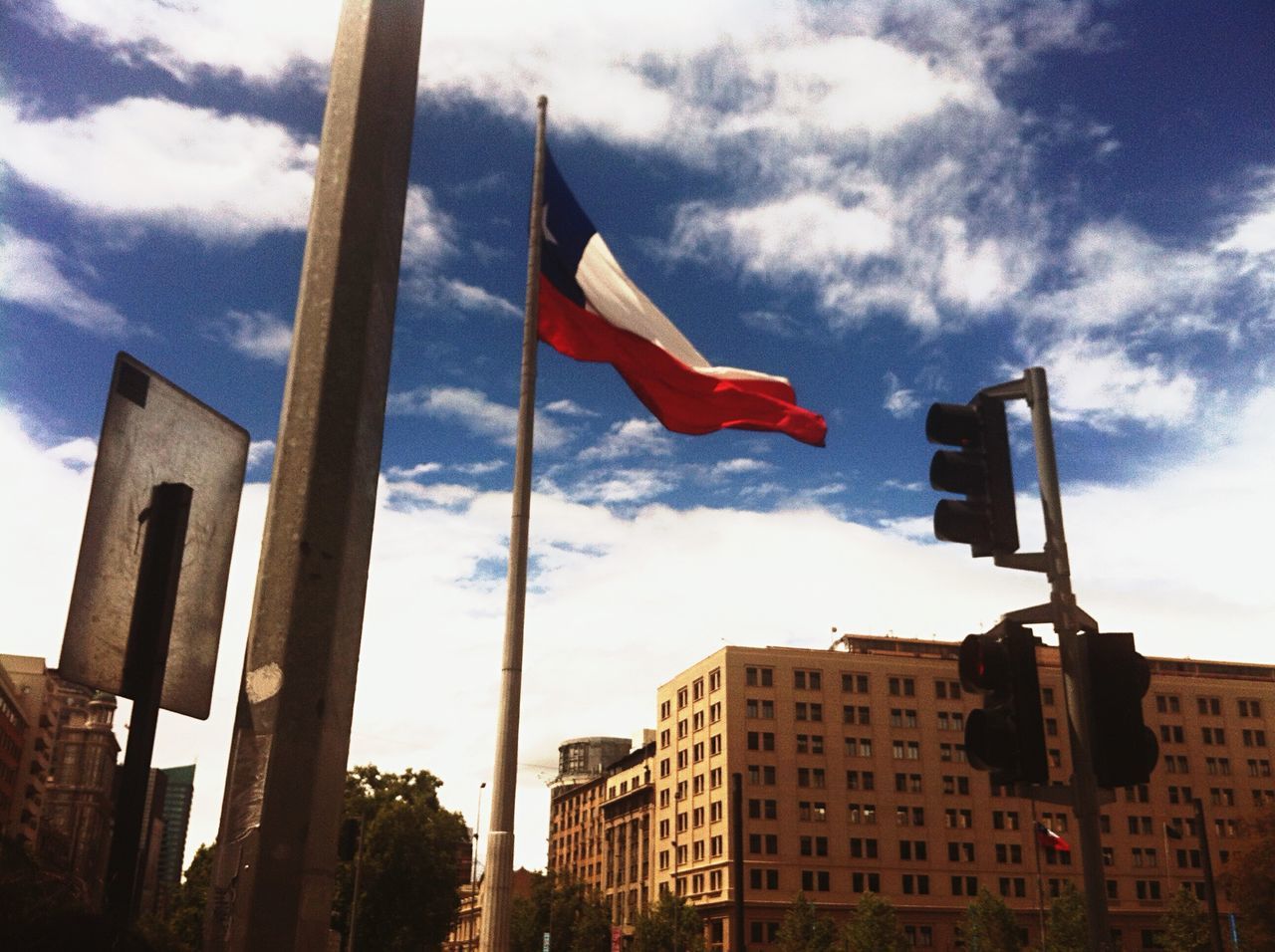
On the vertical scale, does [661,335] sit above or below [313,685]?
above

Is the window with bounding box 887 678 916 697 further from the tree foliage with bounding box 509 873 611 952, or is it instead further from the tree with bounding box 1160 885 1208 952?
the tree foliage with bounding box 509 873 611 952

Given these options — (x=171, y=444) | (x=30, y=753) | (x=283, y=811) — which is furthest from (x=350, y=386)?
(x=30, y=753)

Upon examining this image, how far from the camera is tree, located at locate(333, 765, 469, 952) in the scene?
53438mm

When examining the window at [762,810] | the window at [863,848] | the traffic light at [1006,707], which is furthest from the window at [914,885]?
the traffic light at [1006,707]

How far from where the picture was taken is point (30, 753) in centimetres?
11550

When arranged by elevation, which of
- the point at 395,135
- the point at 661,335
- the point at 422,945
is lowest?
the point at 422,945

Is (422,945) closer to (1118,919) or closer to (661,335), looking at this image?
(661,335)

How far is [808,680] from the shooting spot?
335 feet

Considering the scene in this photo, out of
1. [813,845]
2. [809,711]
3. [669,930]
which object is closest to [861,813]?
[813,845]

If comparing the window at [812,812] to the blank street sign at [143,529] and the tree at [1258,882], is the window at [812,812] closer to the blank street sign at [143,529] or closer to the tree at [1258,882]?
the tree at [1258,882]

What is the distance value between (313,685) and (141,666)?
1.89 ft

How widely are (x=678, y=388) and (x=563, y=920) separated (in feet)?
341

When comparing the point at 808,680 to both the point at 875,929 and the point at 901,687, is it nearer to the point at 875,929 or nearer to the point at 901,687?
the point at 901,687

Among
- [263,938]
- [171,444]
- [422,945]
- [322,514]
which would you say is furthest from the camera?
[422,945]
